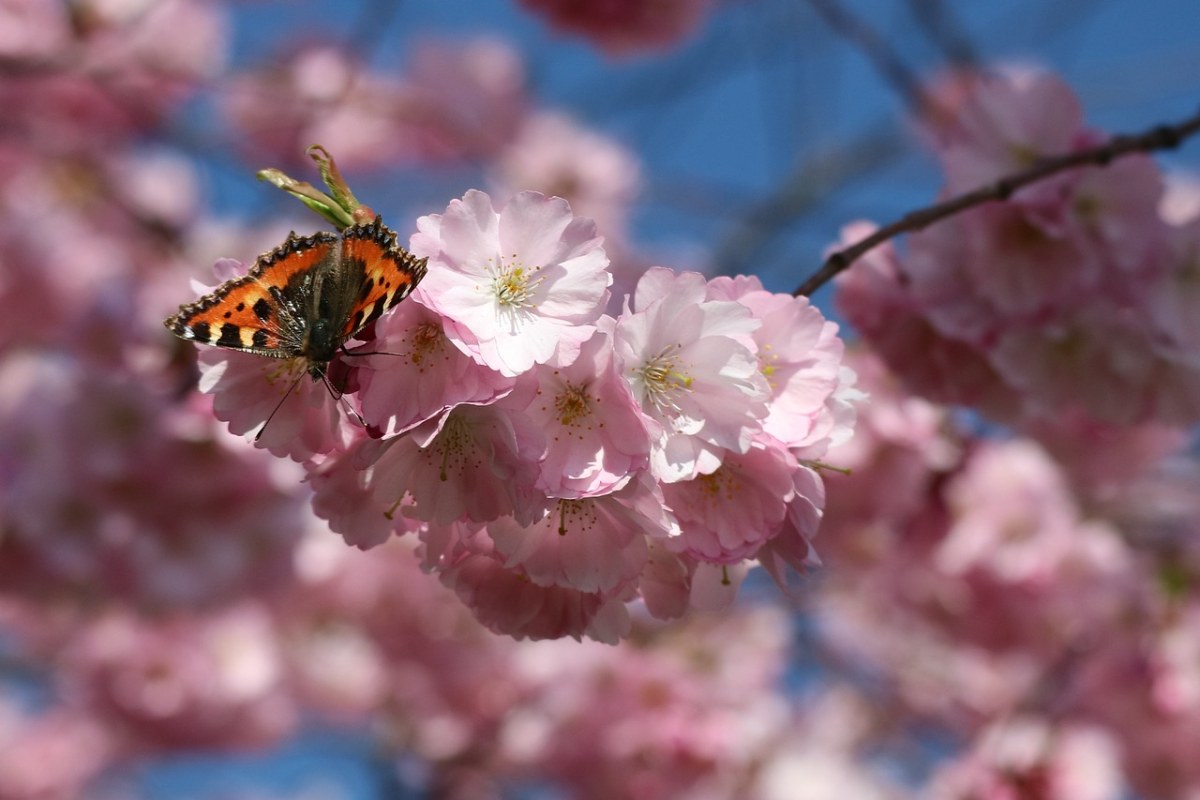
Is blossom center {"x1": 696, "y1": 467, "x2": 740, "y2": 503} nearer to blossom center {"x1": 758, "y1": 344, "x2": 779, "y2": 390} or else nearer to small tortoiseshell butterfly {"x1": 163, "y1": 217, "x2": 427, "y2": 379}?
blossom center {"x1": 758, "y1": 344, "x2": 779, "y2": 390}

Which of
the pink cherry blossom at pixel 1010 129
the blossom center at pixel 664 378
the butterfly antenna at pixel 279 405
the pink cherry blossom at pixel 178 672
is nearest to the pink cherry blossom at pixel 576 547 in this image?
the blossom center at pixel 664 378

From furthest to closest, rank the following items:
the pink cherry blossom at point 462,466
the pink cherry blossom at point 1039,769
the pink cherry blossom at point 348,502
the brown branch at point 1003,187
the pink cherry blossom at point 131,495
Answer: the pink cherry blossom at point 1039,769 → the pink cherry blossom at point 131,495 → the brown branch at point 1003,187 → the pink cherry blossom at point 348,502 → the pink cherry blossom at point 462,466

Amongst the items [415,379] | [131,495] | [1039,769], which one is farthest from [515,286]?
[1039,769]

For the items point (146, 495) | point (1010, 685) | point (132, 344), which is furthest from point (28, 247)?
point (1010, 685)

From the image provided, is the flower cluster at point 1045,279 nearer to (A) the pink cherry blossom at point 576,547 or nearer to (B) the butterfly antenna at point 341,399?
(A) the pink cherry blossom at point 576,547

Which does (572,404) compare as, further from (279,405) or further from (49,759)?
(49,759)
